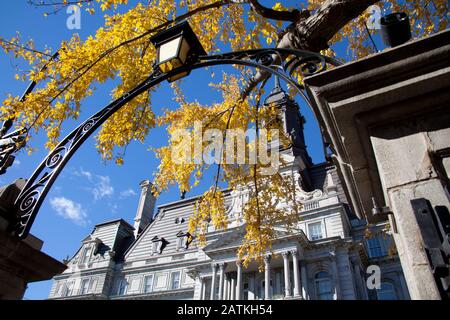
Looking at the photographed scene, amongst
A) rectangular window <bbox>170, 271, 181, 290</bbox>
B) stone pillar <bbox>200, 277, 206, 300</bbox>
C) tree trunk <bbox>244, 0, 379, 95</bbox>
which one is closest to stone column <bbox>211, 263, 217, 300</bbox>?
stone pillar <bbox>200, 277, 206, 300</bbox>

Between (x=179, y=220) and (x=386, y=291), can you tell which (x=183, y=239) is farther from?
(x=386, y=291)

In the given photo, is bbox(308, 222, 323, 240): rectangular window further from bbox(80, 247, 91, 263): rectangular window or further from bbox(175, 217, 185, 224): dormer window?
bbox(80, 247, 91, 263): rectangular window

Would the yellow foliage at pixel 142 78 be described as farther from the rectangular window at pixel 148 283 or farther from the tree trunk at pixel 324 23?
the rectangular window at pixel 148 283

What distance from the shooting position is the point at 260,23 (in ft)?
26.1

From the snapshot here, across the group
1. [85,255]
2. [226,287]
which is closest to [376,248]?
[226,287]

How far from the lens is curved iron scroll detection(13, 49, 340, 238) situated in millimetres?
3265

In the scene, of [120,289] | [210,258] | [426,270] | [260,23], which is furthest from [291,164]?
[426,270]

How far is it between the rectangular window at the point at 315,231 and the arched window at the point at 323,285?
8.99ft

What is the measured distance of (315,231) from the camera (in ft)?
80.8

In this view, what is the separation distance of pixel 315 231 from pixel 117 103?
2315cm
